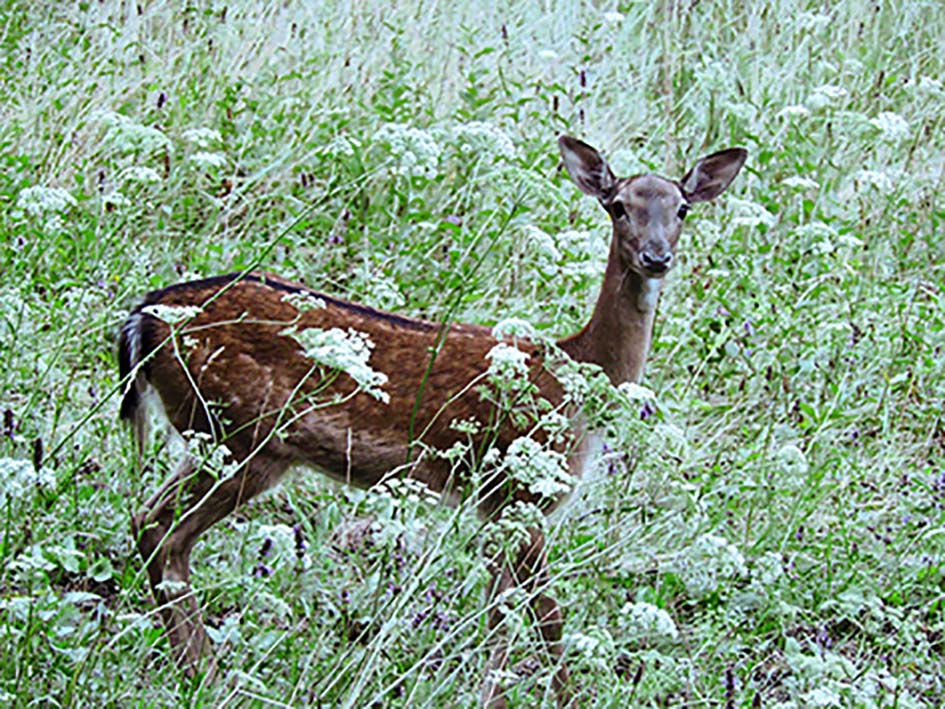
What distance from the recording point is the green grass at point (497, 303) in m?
3.93

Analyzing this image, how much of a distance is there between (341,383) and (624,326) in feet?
3.27

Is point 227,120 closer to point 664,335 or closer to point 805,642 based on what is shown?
point 664,335

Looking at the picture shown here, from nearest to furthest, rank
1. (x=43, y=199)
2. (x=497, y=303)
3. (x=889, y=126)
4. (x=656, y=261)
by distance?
(x=43, y=199) → (x=656, y=261) → (x=889, y=126) → (x=497, y=303)

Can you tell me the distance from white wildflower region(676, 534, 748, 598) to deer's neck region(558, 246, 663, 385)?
0.69m

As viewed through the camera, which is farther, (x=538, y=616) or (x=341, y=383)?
(x=341, y=383)

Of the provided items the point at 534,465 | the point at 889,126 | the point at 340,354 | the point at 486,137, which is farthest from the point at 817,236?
the point at 340,354

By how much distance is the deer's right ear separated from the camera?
5.57 m

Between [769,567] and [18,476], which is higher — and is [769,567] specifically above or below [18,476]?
below

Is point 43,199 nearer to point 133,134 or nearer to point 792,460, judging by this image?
point 133,134

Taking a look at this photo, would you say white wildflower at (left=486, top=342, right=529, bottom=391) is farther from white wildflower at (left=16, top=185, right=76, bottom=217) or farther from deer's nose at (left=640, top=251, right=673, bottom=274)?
deer's nose at (left=640, top=251, right=673, bottom=274)

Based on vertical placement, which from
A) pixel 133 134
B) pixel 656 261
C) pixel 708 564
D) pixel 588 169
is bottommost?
pixel 708 564

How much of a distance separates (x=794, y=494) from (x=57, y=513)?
248 centimetres

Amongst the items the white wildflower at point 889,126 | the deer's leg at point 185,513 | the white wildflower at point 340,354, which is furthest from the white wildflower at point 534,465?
Result: the white wildflower at point 889,126

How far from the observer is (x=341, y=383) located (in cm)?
516
